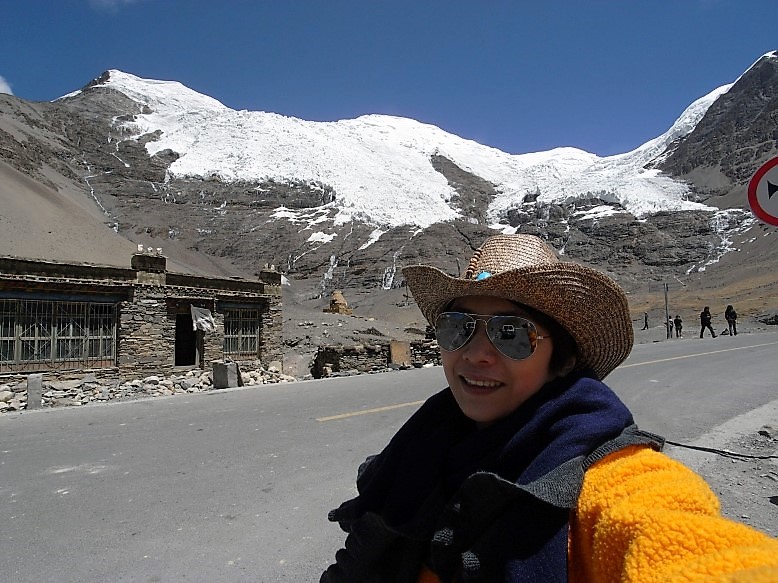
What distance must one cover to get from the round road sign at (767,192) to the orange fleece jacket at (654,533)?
386 cm

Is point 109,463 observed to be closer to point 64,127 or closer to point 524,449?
point 524,449

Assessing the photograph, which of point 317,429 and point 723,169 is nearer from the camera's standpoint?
point 317,429

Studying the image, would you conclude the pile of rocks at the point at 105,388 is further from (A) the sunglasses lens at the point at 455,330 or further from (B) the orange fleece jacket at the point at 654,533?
(B) the orange fleece jacket at the point at 654,533

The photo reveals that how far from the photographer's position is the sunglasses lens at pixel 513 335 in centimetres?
155

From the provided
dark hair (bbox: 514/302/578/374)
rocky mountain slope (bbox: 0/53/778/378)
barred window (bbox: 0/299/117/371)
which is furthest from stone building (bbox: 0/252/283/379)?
rocky mountain slope (bbox: 0/53/778/378)

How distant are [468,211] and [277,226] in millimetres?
37138

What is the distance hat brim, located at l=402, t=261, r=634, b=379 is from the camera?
5.04 feet

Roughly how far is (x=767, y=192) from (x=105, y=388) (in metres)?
15.0

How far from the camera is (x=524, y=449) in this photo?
1.38 m

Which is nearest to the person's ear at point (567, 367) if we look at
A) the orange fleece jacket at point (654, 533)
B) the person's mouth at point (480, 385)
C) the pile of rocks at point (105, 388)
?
the person's mouth at point (480, 385)

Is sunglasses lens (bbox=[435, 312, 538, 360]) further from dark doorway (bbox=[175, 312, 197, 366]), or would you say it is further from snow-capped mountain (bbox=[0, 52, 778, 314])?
snow-capped mountain (bbox=[0, 52, 778, 314])

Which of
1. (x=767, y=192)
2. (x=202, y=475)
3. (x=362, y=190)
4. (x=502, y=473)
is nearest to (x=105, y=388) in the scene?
(x=202, y=475)

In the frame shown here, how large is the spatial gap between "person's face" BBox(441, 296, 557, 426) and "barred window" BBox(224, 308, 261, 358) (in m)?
19.1

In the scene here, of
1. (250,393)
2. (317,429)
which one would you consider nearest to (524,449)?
(317,429)
